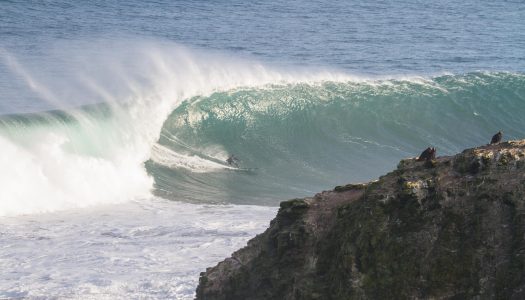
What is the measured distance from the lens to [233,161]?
28141 millimetres

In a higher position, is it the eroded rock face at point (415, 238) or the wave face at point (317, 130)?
the wave face at point (317, 130)

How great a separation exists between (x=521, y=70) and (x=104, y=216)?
25.3 meters

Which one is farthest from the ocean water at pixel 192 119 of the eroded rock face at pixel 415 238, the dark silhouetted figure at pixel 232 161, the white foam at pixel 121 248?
the eroded rock face at pixel 415 238

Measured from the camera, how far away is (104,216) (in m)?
20.5

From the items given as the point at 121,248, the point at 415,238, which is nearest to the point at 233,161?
the point at 121,248

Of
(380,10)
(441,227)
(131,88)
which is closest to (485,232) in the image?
(441,227)

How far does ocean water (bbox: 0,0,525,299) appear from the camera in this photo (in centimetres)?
1722

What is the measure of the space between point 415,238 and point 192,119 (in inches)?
896

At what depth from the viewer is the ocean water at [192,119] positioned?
17.2m

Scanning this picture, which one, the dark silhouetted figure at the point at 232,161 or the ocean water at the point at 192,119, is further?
the dark silhouetted figure at the point at 232,161

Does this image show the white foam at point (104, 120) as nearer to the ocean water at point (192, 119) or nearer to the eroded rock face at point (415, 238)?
the ocean water at point (192, 119)

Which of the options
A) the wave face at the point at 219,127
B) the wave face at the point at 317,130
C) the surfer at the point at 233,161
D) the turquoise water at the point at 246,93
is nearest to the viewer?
the wave face at the point at 219,127

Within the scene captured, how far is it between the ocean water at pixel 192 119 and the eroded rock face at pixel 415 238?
4.66 meters

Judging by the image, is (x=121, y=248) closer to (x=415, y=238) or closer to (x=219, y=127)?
(x=415, y=238)
